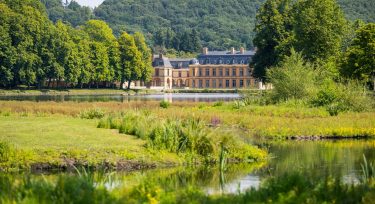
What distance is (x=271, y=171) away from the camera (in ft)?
63.7

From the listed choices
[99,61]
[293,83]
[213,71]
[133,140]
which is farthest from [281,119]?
[213,71]

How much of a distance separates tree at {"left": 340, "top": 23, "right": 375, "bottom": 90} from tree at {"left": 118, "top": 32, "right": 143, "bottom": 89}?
57032 mm

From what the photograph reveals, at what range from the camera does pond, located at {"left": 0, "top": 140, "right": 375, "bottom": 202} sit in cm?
1380

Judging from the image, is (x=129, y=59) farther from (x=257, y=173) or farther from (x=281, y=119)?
(x=257, y=173)

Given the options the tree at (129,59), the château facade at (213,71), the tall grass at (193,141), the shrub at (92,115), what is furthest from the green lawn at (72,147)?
the château facade at (213,71)

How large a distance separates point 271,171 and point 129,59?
91288 millimetres

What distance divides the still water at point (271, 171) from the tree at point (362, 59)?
2770 centimetres

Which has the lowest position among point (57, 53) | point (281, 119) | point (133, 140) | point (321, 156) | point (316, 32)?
point (321, 156)

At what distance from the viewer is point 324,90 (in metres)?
40.7

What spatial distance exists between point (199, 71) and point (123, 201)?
138242 mm

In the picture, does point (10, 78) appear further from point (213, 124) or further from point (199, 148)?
point (199, 148)

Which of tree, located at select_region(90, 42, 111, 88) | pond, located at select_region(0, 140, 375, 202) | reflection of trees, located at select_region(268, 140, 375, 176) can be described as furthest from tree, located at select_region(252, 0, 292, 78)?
pond, located at select_region(0, 140, 375, 202)

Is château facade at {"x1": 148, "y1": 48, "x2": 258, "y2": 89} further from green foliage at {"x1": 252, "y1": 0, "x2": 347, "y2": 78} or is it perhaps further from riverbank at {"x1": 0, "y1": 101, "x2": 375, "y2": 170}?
riverbank at {"x1": 0, "y1": 101, "x2": 375, "y2": 170}

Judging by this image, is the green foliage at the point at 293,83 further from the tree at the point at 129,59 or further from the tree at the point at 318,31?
the tree at the point at 129,59
